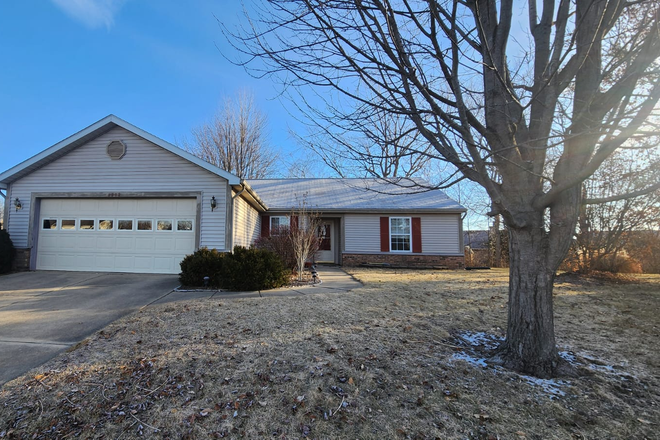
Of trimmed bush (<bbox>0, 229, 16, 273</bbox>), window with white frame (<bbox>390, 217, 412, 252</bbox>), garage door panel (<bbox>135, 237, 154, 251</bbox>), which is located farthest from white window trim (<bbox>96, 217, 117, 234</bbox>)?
window with white frame (<bbox>390, 217, 412, 252</bbox>)

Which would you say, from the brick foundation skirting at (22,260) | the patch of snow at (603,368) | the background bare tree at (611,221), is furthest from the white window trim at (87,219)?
the background bare tree at (611,221)

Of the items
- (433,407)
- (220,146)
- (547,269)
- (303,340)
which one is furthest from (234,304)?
(220,146)

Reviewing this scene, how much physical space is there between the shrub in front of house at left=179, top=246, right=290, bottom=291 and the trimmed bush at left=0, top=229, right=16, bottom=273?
5.91 meters

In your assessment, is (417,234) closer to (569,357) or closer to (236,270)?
(236,270)

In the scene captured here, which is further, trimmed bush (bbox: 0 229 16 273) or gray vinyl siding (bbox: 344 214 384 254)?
gray vinyl siding (bbox: 344 214 384 254)

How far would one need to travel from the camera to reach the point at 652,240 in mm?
11109

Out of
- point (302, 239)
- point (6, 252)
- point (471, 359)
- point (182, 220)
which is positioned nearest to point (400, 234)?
point (302, 239)

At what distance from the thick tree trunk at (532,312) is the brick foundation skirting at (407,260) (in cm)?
1037

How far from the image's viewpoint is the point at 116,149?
9.30 meters

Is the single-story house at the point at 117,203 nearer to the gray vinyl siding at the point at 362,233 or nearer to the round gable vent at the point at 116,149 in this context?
the round gable vent at the point at 116,149

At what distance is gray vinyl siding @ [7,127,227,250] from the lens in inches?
352

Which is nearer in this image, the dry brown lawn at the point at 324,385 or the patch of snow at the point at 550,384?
the dry brown lawn at the point at 324,385

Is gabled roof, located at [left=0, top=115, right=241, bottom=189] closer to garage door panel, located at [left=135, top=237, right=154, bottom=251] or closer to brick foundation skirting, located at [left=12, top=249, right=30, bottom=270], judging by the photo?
brick foundation skirting, located at [left=12, top=249, right=30, bottom=270]

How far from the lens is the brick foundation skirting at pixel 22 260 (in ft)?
29.9
